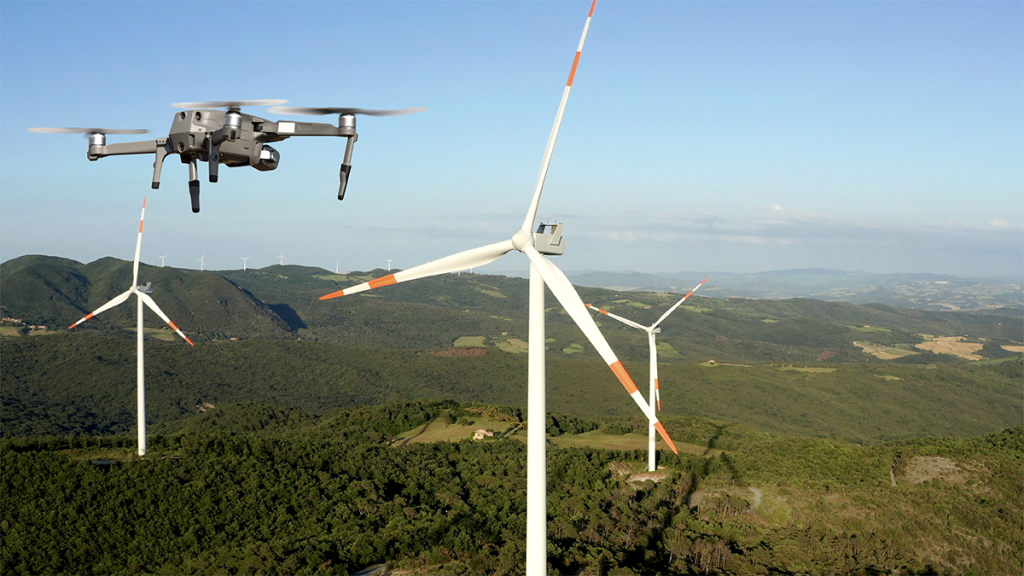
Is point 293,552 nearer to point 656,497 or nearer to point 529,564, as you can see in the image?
point 529,564

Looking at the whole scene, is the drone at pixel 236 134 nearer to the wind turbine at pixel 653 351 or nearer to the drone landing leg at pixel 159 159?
the drone landing leg at pixel 159 159

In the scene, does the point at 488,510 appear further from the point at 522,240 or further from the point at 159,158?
the point at 159,158

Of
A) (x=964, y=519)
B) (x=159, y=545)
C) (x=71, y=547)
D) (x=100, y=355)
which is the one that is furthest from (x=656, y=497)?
(x=100, y=355)

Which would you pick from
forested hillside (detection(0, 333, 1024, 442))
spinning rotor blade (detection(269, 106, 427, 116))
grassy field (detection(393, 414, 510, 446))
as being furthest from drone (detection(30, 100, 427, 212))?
forested hillside (detection(0, 333, 1024, 442))

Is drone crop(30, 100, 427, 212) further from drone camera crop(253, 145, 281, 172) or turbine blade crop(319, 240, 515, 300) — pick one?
turbine blade crop(319, 240, 515, 300)

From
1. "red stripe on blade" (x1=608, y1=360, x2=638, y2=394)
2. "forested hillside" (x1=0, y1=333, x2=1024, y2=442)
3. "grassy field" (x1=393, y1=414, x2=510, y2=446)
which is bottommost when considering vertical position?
"forested hillside" (x1=0, y1=333, x2=1024, y2=442)

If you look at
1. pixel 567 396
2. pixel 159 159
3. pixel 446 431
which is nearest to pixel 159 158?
pixel 159 159

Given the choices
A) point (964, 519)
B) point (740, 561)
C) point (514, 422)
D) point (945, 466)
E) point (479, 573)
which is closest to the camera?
point (479, 573)

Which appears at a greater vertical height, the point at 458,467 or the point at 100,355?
the point at 458,467
